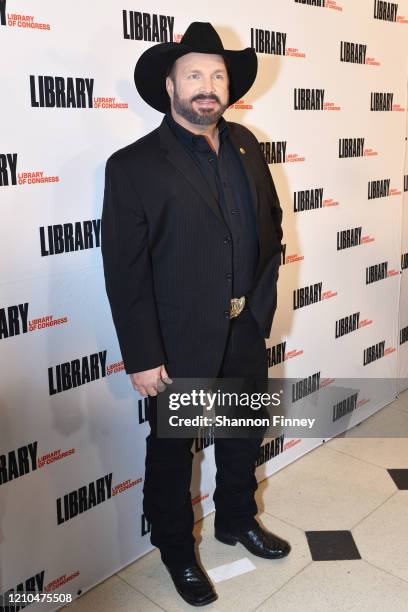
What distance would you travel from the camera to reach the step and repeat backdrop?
5.46ft

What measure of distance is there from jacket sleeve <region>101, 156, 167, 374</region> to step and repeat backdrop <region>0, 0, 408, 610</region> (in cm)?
16

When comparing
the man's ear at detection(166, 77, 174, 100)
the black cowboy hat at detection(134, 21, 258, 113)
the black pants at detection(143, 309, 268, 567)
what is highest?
the black cowboy hat at detection(134, 21, 258, 113)

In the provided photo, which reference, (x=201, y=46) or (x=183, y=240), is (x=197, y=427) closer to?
(x=183, y=240)

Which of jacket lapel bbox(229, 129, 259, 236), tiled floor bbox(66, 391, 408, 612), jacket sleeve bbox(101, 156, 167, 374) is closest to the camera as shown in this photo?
jacket sleeve bbox(101, 156, 167, 374)

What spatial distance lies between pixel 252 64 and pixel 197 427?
1123 millimetres

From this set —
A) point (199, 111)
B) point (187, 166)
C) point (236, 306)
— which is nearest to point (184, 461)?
point (236, 306)

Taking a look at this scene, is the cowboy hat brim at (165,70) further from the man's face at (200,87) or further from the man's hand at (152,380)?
the man's hand at (152,380)

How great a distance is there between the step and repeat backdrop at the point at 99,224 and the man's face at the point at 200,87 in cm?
23

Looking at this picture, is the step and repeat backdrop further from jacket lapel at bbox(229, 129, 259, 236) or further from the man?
jacket lapel at bbox(229, 129, 259, 236)

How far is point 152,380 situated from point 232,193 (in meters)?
0.59

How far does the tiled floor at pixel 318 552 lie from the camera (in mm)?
1934

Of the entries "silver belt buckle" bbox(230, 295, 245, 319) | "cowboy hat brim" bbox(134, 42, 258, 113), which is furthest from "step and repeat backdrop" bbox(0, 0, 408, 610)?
"silver belt buckle" bbox(230, 295, 245, 319)

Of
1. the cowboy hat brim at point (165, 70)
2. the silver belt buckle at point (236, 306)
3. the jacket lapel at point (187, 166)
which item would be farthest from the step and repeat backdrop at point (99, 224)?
the silver belt buckle at point (236, 306)

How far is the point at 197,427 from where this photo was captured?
196 centimetres
